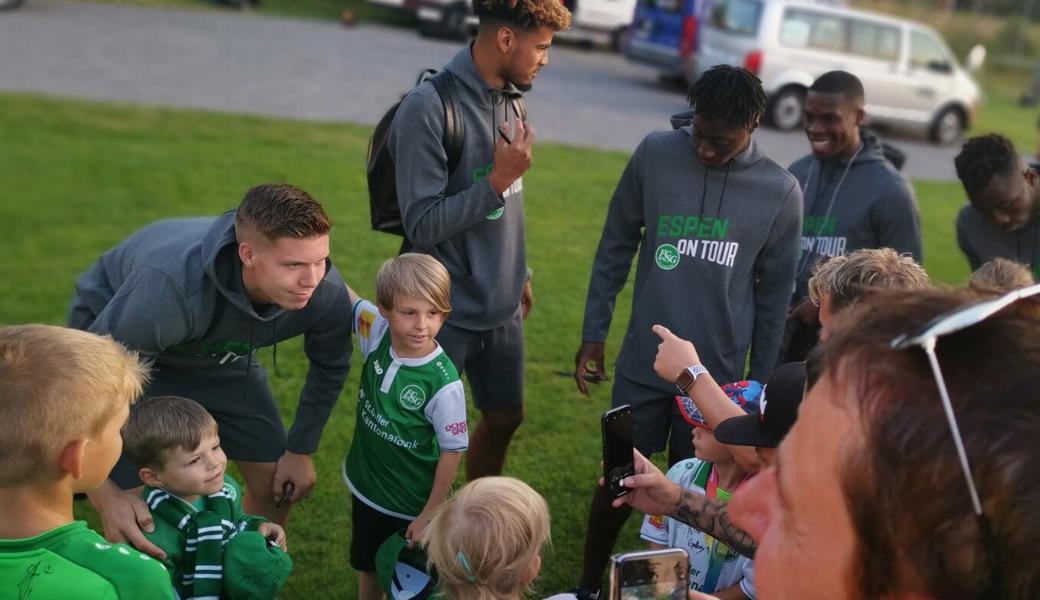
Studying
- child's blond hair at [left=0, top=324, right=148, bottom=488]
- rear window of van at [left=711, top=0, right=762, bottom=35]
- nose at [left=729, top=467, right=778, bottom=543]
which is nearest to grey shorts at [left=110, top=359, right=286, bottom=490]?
child's blond hair at [left=0, top=324, right=148, bottom=488]

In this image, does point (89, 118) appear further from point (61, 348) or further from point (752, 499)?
point (752, 499)

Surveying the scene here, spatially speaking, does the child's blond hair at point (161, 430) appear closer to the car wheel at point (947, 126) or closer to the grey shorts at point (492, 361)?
the grey shorts at point (492, 361)

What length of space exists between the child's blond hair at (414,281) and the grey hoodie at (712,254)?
36.7 inches

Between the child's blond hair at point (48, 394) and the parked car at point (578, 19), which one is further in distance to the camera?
the parked car at point (578, 19)

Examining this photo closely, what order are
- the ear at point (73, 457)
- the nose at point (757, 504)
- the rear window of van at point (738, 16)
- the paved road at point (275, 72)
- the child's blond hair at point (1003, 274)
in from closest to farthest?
the nose at point (757, 504), the ear at point (73, 457), the child's blond hair at point (1003, 274), the paved road at point (275, 72), the rear window of van at point (738, 16)

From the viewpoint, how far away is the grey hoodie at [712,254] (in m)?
3.91

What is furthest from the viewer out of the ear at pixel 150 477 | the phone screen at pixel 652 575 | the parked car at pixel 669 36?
the parked car at pixel 669 36

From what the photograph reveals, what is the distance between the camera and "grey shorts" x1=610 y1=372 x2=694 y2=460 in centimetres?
403

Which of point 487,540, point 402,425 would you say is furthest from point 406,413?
point 487,540

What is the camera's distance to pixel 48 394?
7.51ft

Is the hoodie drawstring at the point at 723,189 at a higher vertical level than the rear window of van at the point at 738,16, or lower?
lower

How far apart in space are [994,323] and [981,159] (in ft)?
12.5

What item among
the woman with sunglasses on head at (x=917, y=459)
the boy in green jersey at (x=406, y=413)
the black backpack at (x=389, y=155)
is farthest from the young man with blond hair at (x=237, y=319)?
the woman with sunglasses on head at (x=917, y=459)

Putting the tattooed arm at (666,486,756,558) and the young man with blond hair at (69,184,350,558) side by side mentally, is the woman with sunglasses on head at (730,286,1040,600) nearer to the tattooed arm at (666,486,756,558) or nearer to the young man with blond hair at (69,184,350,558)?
the tattooed arm at (666,486,756,558)
